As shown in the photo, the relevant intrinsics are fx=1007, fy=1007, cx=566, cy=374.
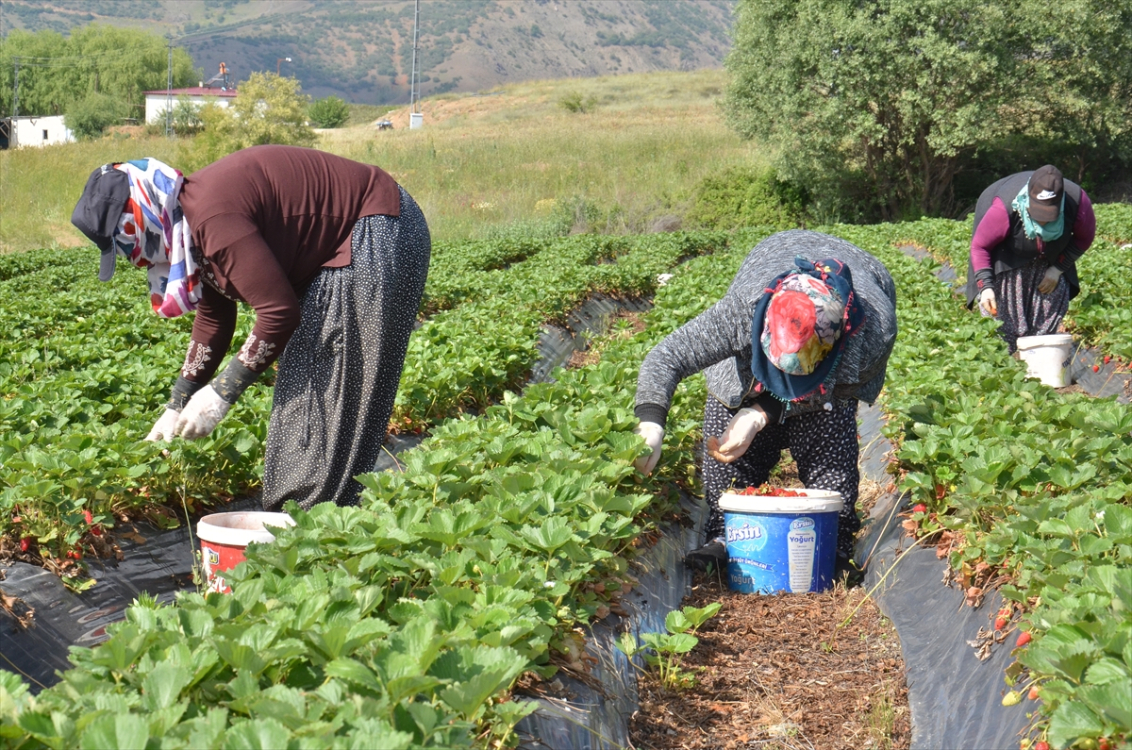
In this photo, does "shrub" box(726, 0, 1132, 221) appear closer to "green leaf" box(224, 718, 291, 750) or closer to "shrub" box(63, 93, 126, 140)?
"green leaf" box(224, 718, 291, 750)

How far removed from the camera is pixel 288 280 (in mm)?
3158

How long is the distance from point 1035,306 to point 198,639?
5934 mm

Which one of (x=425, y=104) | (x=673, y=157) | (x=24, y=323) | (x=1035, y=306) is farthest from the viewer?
(x=425, y=104)

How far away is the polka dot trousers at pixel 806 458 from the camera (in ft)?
12.3

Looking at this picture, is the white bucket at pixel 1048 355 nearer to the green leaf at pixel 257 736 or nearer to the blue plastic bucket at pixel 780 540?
the blue plastic bucket at pixel 780 540

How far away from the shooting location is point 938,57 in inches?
942

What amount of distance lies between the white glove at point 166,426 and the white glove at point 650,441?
1.55 m

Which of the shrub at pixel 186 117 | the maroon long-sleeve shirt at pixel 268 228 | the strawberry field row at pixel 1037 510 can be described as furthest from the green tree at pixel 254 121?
the maroon long-sleeve shirt at pixel 268 228

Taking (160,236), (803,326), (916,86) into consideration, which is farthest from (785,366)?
(916,86)

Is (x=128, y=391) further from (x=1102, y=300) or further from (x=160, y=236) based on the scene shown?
(x=1102, y=300)

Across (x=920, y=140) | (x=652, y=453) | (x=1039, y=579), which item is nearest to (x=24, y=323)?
(x=652, y=453)

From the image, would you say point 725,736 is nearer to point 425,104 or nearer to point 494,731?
point 494,731

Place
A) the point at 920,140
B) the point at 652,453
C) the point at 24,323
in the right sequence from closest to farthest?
the point at 652,453
the point at 24,323
the point at 920,140

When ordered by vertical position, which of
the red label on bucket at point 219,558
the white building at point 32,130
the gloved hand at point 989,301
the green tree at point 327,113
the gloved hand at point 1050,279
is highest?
the gloved hand at point 1050,279
